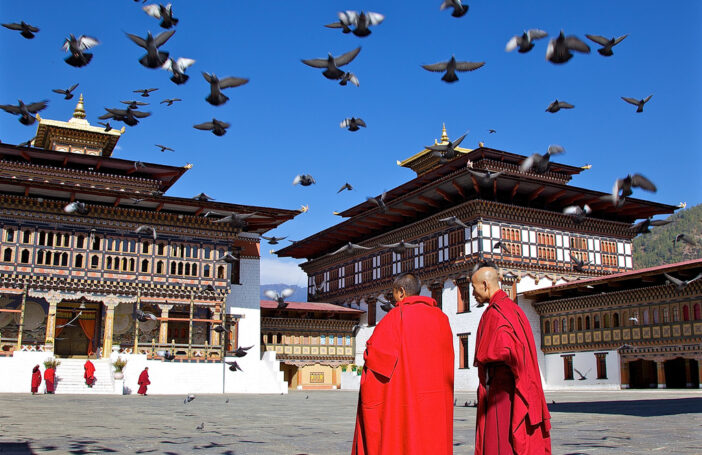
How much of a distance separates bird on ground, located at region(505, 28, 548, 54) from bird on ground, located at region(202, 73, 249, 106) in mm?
3855

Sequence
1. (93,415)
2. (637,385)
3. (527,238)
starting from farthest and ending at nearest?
(527,238), (637,385), (93,415)

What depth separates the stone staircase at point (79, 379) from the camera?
84.0ft

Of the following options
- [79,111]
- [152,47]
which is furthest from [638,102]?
[79,111]

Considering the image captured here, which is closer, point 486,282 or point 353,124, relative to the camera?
point 486,282

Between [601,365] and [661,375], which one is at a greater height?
[601,365]

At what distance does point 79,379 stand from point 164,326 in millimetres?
5873

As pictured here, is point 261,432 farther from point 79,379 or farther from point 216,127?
point 79,379

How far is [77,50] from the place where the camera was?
10.5 meters

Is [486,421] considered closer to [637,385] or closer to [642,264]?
[637,385]

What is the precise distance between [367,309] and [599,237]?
1394 centimetres

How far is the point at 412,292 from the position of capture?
5.56 m

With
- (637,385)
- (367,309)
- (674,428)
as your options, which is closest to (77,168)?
(367,309)

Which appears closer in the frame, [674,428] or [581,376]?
[674,428]

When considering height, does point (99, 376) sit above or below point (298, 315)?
below
